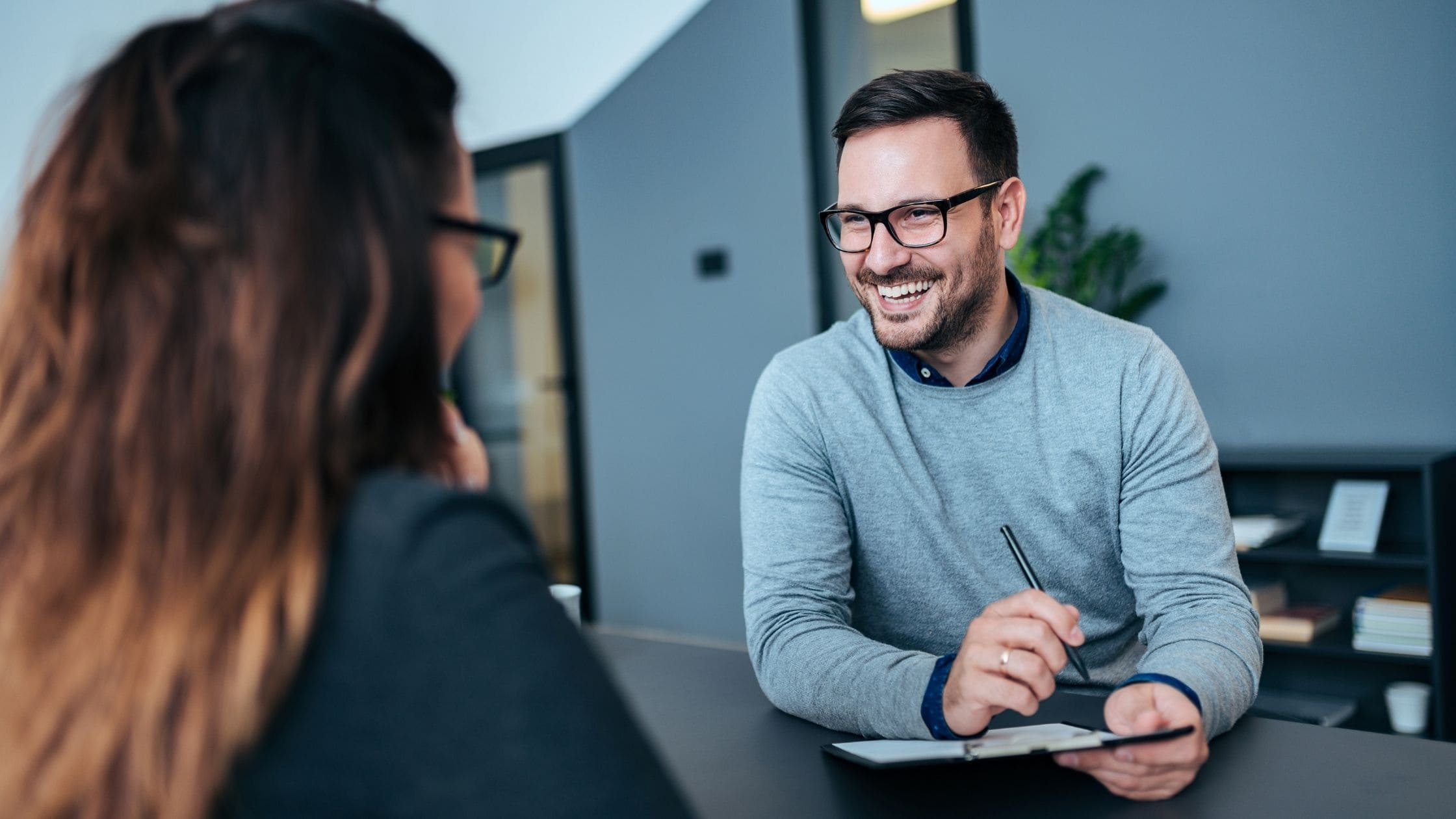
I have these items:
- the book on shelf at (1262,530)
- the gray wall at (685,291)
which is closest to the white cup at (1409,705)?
the book on shelf at (1262,530)

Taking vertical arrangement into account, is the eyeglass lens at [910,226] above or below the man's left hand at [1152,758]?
above

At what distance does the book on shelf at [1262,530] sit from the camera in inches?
103

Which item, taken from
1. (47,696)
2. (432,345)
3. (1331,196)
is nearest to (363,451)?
(432,345)

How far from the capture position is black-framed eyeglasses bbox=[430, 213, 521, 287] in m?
0.62

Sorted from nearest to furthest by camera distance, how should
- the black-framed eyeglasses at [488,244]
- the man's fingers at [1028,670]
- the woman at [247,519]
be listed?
the woman at [247,519] < the black-framed eyeglasses at [488,244] < the man's fingers at [1028,670]

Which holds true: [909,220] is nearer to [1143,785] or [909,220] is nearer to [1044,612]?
[1044,612]

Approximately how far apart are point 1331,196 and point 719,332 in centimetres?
213

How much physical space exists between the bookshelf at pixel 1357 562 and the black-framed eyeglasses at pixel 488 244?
1991 millimetres

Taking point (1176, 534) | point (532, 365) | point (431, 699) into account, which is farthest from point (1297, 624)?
point (532, 365)

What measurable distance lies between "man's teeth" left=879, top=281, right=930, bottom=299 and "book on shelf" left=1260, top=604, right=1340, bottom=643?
162 centimetres

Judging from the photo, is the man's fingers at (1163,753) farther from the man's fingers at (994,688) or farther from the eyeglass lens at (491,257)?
the eyeglass lens at (491,257)

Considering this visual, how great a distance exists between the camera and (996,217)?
1.60 m

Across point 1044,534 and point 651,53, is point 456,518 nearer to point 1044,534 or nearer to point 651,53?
point 1044,534

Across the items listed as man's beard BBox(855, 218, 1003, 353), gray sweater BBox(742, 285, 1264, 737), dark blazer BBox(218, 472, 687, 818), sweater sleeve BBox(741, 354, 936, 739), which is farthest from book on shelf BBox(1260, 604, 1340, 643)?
dark blazer BBox(218, 472, 687, 818)
